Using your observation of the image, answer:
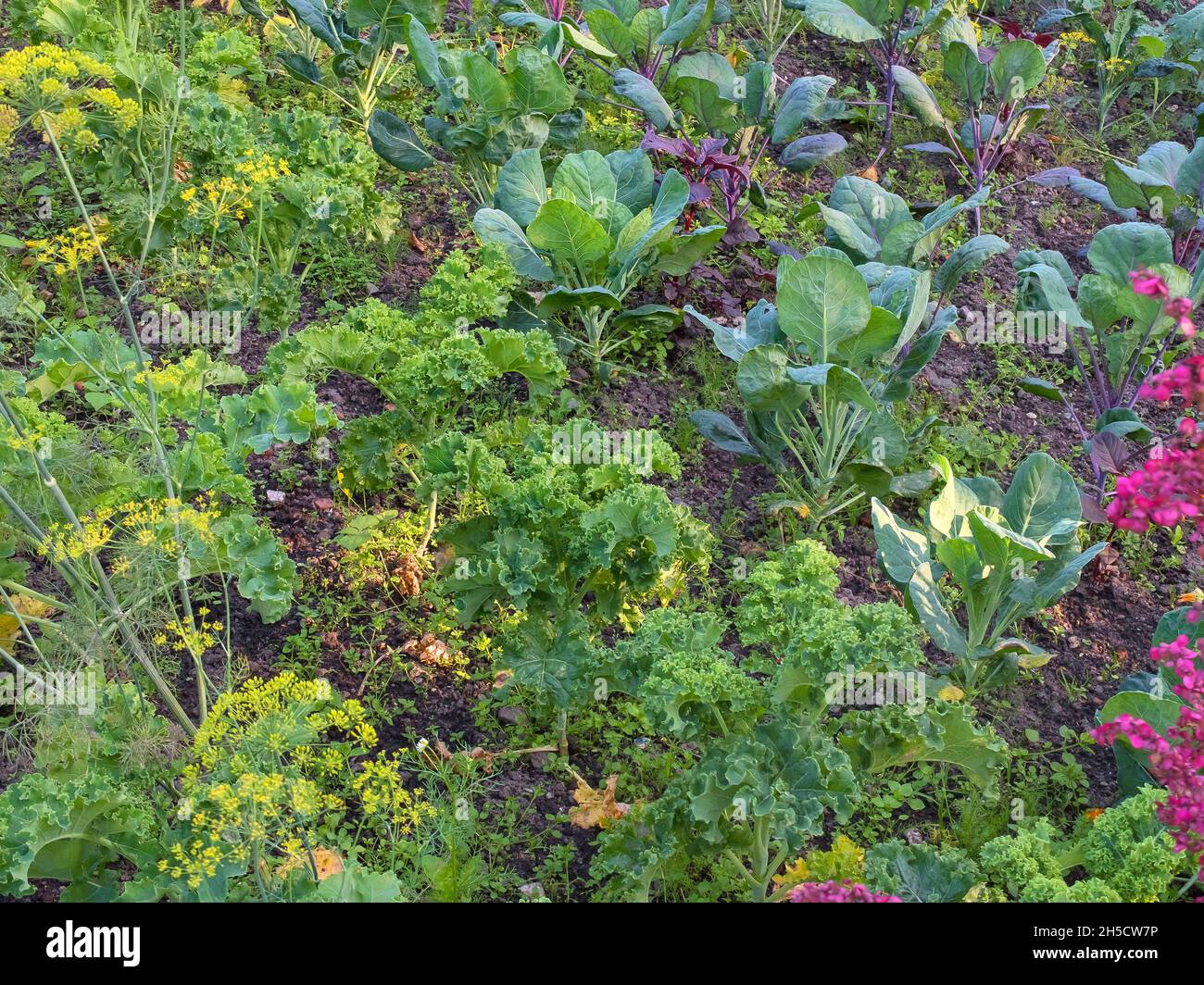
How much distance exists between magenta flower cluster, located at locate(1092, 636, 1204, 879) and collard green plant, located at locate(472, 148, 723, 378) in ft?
9.55

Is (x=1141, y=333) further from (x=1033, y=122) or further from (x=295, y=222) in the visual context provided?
(x=295, y=222)

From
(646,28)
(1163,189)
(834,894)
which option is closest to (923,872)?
(834,894)

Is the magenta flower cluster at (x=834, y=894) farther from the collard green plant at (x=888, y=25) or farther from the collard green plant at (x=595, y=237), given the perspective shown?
the collard green plant at (x=888, y=25)

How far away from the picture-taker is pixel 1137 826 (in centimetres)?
389

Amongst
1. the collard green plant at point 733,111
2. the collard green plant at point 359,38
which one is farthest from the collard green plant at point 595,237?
the collard green plant at point 359,38

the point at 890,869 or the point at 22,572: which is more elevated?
the point at 22,572

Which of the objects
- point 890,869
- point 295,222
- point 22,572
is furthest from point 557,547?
point 295,222

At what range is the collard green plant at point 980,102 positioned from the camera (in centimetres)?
679

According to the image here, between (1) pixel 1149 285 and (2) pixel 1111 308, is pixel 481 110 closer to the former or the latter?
(2) pixel 1111 308

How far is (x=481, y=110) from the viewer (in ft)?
20.2

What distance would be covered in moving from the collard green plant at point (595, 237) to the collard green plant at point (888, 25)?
170 cm

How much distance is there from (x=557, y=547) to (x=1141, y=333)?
2840 mm

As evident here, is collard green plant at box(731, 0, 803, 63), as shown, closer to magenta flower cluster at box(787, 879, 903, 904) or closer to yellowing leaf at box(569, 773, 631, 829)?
yellowing leaf at box(569, 773, 631, 829)

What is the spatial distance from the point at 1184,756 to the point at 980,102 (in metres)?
4.82
